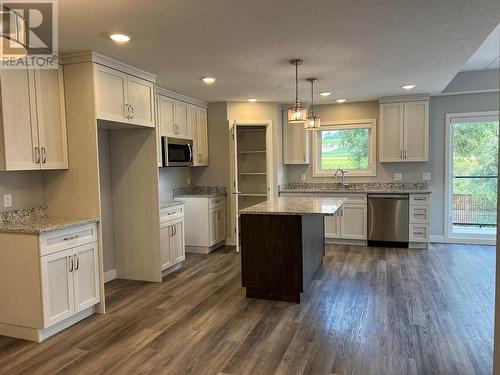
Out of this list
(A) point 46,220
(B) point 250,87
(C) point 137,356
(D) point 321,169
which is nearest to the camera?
(C) point 137,356

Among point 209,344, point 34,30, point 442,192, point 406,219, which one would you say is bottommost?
point 209,344

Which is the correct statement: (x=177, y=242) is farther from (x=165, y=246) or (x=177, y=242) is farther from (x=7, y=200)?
(x=7, y=200)

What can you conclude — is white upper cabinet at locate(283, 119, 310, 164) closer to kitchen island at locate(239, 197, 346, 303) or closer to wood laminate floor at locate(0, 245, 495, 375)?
wood laminate floor at locate(0, 245, 495, 375)

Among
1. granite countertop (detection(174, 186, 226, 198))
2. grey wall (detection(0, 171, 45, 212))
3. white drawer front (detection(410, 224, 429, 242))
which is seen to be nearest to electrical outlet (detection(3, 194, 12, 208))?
grey wall (detection(0, 171, 45, 212))

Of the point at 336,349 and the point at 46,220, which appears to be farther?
the point at 46,220

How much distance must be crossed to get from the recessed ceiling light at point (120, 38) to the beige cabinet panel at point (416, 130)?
15.0 ft

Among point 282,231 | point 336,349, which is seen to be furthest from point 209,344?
point 282,231

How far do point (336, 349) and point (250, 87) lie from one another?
348 cm

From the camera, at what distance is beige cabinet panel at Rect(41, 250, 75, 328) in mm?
2916

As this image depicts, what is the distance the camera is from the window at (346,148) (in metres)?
6.48

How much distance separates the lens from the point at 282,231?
12.0 ft

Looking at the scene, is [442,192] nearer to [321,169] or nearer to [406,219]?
[406,219]

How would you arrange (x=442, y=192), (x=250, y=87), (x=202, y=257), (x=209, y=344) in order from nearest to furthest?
(x=209, y=344) → (x=250, y=87) → (x=202, y=257) → (x=442, y=192)

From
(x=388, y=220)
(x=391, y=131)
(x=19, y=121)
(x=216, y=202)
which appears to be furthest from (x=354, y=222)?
(x=19, y=121)
